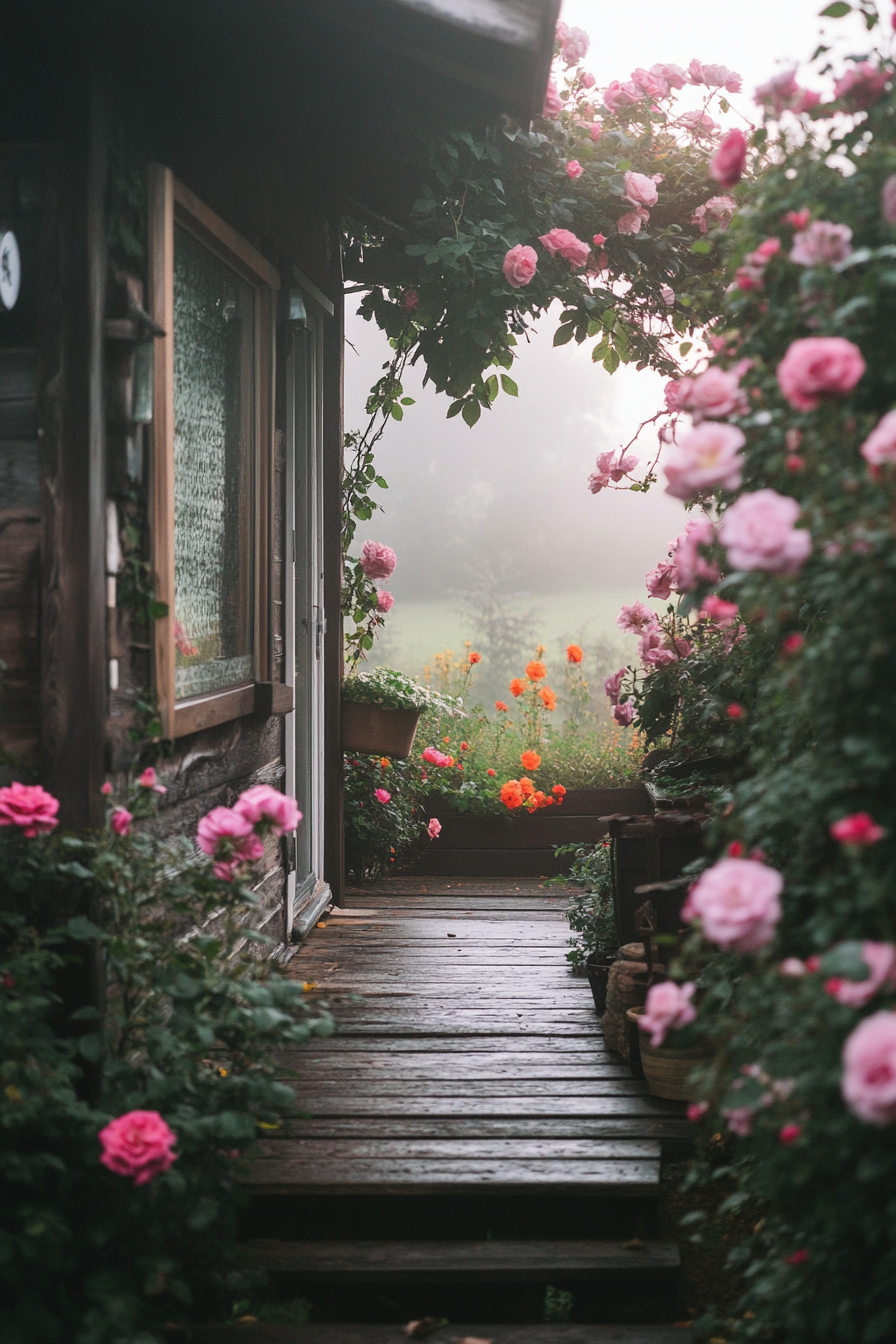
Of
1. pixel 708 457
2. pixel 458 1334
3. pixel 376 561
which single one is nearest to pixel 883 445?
pixel 708 457

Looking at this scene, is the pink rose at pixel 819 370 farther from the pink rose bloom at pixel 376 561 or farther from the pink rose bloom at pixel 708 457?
the pink rose bloom at pixel 376 561

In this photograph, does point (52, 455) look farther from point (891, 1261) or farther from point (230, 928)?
point (891, 1261)

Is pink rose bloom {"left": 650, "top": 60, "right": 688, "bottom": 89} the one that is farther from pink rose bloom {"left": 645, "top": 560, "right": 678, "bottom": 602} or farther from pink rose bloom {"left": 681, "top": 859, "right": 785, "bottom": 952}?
pink rose bloom {"left": 681, "top": 859, "right": 785, "bottom": 952}

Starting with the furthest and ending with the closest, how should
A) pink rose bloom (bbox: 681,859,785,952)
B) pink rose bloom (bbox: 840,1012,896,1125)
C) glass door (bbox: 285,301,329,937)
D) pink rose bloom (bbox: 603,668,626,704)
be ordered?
glass door (bbox: 285,301,329,937), pink rose bloom (bbox: 603,668,626,704), pink rose bloom (bbox: 681,859,785,952), pink rose bloom (bbox: 840,1012,896,1125)

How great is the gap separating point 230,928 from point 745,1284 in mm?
1306

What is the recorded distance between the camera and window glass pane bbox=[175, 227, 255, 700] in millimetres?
2678

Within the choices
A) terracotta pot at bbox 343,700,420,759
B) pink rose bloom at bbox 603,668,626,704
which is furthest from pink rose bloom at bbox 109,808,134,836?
terracotta pot at bbox 343,700,420,759

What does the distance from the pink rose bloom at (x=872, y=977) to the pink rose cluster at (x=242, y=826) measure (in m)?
1.08

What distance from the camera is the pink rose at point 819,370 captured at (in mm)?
1361

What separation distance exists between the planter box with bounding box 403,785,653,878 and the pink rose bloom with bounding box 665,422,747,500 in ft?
14.0

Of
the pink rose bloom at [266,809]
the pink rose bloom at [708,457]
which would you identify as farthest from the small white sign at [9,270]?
the pink rose bloom at [708,457]

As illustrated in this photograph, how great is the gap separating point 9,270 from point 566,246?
2159mm

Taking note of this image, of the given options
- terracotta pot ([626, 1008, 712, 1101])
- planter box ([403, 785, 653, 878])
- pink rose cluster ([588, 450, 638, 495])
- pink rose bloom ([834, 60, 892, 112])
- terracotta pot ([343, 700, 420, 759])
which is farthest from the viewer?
planter box ([403, 785, 653, 878])

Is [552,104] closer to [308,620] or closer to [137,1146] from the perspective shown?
[308,620]
